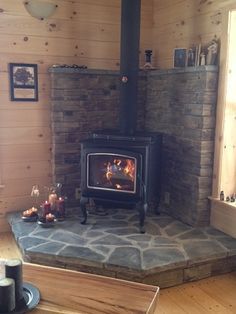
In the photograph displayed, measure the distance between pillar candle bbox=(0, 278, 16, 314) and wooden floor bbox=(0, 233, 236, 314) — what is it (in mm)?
1175

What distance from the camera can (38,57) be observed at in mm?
3703

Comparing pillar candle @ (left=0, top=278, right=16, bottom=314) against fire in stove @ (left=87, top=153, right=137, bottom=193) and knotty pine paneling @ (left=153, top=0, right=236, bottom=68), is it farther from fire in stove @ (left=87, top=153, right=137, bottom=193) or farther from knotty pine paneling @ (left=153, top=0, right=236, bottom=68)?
knotty pine paneling @ (left=153, top=0, right=236, bottom=68)

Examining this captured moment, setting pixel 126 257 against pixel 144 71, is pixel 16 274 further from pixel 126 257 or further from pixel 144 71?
pixel 144 71

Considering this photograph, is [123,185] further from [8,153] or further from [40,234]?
[8,153]

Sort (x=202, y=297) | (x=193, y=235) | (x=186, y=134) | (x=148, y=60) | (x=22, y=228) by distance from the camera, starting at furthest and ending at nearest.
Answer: (x=148, y=60)
(x=186, y=134)
(x=22, y=228)
(x=193, y=235)
(x=202, y=297)

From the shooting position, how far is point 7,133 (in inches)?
145

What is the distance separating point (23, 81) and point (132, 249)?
1.94 m

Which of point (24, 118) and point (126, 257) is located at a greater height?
point (24, 118)

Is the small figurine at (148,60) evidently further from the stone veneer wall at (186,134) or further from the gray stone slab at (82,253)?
the gray stone slab at (82,253)

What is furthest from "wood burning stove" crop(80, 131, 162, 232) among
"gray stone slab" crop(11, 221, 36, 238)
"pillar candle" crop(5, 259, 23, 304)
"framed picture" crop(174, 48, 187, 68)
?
"pillar candle" crop(5, 259, 23, 304)

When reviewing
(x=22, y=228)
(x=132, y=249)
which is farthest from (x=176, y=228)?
(x=22, y=228)

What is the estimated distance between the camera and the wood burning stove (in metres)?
3.25

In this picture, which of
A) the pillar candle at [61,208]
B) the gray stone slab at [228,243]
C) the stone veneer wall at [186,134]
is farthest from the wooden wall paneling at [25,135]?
the gray stone slab at [228,243]

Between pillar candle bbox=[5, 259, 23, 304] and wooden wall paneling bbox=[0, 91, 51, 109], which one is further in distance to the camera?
wooden wall paneling bbox=[0, 91, 51, 109]
